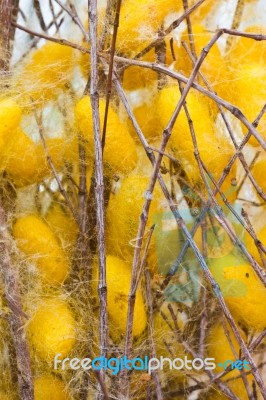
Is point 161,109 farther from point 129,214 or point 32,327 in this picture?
point 32,327

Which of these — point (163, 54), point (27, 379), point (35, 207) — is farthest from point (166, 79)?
point (27, 379)

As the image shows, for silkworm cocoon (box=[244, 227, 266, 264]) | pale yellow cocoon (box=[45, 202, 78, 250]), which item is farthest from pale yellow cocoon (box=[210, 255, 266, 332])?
pale yellow cocoon (box=[45, 202, 78, 250])

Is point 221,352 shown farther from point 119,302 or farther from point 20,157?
point 20,157

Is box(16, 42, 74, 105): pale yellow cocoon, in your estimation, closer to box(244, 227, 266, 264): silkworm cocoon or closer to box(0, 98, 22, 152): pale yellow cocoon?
box(0, 98, 22, 152): pale yellow cocoon

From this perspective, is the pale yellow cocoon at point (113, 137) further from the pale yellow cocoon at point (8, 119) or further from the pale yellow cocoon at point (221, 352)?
the pale yellow cocoon at point (221, 352)

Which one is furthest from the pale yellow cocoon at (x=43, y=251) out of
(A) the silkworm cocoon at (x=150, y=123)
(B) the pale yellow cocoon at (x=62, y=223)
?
(A) the silkworm cocoon at (x=150, y=123)

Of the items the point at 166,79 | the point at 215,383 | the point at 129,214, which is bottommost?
the point at 215,383

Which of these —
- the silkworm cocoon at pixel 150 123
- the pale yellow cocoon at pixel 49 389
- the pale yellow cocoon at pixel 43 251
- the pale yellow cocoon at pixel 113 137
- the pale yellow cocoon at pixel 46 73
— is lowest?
the pale yellow cocoon at pixel 49 389
